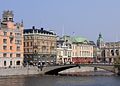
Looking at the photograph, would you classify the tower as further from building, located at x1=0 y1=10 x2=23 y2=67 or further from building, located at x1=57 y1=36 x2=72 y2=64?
building, located at x1=57 y1=36 x2=72 y2=64

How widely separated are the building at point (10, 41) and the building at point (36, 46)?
18.2 metres

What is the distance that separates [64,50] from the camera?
185000 mm

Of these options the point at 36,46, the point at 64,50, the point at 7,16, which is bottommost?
the point at 64,50

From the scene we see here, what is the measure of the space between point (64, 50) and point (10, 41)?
53.6 meters

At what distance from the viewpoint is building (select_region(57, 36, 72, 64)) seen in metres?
181

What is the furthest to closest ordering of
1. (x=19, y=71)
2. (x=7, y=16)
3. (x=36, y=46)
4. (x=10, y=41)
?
(x=36, y=46) → (x=7, y=16) → (x=10, y=41) → (x=19, y=71)

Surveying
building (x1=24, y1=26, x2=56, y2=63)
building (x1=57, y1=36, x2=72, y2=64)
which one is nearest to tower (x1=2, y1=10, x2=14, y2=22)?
building (x1=24, y1=26, x2=56, y2=63)

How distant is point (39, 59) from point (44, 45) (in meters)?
6.04

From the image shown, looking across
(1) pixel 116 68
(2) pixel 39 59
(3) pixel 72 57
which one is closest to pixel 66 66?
(1) pixel 116 68

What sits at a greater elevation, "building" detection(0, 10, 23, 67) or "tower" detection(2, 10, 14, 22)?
"tower" detection(2, 10, 14, 22)

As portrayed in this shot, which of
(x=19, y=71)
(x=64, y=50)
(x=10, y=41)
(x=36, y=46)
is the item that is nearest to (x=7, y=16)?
(x=10, y=41)

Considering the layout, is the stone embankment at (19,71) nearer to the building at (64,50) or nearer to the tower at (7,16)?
the tower at (7,16)

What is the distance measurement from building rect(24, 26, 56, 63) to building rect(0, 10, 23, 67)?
1823cm

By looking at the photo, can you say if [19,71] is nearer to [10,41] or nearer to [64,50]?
[10,41]
